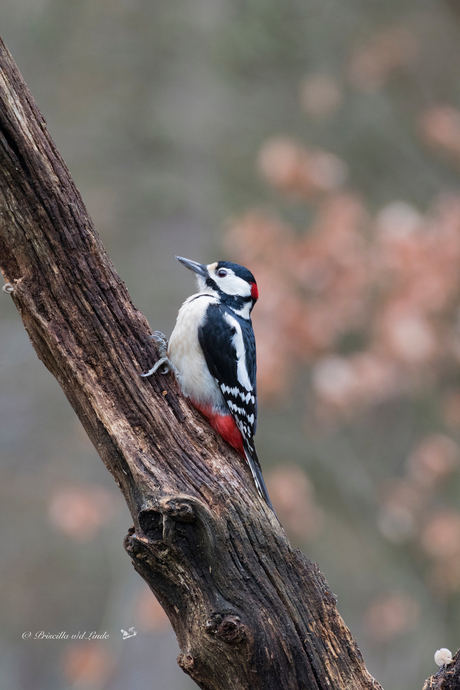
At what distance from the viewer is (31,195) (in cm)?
188

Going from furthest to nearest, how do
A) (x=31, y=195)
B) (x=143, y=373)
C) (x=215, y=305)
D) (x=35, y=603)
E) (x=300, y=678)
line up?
1. (x=35, y=603)
2. (x=215, y=305)
3. (x=143, y=373)
4. (x=31, y=195)
5. (x=300, y=678)

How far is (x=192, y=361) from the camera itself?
96.3 inches

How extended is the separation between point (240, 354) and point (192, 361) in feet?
0.85

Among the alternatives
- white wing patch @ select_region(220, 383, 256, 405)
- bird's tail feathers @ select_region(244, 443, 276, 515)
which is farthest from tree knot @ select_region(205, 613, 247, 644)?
white wing patch @ select_region(220, 383, 256, 405)

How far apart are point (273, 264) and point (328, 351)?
0.99 metres

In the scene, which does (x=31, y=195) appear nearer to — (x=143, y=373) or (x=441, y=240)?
(x=143, y=373)

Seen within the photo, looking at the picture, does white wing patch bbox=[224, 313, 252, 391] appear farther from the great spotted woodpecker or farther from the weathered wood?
the weathered wood

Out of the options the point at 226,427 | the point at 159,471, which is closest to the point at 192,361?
the point at 226,427

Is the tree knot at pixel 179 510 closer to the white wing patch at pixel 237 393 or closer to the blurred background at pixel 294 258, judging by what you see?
the white wing patch at pixel 237 393

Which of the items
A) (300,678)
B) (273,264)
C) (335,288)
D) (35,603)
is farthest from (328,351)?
(300,678)

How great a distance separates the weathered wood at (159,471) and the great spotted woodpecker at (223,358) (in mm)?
192

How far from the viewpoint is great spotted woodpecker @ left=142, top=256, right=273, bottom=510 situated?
89.4 inches

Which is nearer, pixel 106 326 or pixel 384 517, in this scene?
pixel 106 326

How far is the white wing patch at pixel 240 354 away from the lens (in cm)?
257
